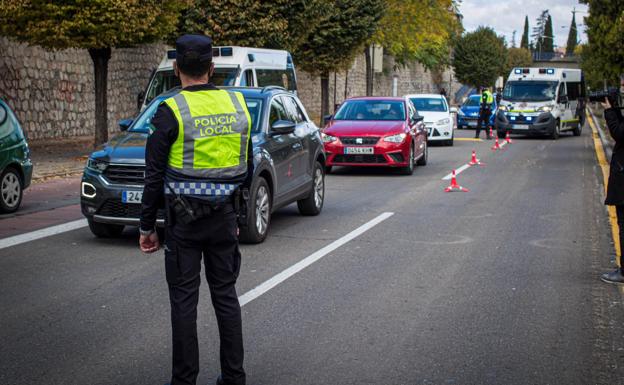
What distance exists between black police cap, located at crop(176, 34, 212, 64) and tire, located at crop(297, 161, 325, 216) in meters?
7.37

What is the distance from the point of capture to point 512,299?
7109mm

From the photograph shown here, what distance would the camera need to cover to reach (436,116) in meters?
27.7

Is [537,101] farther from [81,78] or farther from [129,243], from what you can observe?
[129,243]

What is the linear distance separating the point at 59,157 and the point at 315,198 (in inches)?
426

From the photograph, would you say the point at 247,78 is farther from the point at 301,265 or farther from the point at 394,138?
the point at 301,265

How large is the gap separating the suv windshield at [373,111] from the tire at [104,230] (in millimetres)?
9667

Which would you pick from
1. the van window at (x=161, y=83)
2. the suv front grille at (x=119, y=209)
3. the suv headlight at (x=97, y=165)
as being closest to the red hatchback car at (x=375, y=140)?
the van window at (x=161, y=83)

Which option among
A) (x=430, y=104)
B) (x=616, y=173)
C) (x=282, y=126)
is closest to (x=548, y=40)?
(x=430, y=104)

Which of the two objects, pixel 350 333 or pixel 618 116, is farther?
pixel 618 116

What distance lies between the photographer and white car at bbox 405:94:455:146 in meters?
27.6

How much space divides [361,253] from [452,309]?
245cm

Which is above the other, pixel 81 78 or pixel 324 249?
pixel 81 78

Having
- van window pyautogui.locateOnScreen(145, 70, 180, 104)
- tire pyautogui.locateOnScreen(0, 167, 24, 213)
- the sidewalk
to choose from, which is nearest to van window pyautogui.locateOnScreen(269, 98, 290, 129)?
tire pyautogui.locateOnScreen(0, 167, 24, 213)

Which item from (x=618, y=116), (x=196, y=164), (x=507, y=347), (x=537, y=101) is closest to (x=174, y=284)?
(x=196, y=164)
